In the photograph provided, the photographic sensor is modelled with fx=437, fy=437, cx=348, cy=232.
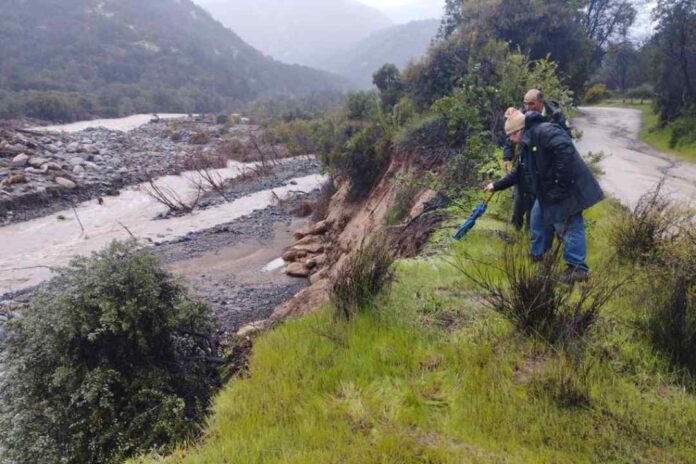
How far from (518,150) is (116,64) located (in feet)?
278

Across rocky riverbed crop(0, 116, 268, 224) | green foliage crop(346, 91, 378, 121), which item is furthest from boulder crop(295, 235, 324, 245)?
rocky riverbed crop(0, 116, 268, 224)

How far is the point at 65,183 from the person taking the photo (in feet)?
69.1

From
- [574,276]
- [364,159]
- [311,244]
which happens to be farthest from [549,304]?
[364,159]

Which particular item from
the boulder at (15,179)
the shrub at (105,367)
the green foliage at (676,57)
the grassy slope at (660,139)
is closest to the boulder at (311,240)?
the shrub at (105,367)

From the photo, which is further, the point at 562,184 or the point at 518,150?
the point at 518,150

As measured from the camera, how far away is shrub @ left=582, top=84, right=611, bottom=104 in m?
36.2

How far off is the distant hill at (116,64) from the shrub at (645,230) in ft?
167

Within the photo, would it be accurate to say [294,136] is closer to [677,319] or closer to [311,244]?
[311,244]

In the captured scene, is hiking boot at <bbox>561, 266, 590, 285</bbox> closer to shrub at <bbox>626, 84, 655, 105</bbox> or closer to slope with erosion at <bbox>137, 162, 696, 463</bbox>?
slope with erosion at <bbox>137, 162, 696, 463</bbox>

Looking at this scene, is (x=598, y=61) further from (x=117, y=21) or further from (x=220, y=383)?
(x=117, y=21)

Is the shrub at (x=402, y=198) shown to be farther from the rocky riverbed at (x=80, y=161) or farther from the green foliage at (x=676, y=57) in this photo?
the green foliage at (x=676, y=57)

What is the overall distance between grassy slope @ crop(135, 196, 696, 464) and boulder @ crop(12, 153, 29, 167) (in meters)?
24.5

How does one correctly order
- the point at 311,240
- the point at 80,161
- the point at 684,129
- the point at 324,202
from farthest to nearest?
the point at 80,161 → the point at 324,202 → the point at 684,129 → the point at 311,240

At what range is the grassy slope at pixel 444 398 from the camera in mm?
2391
